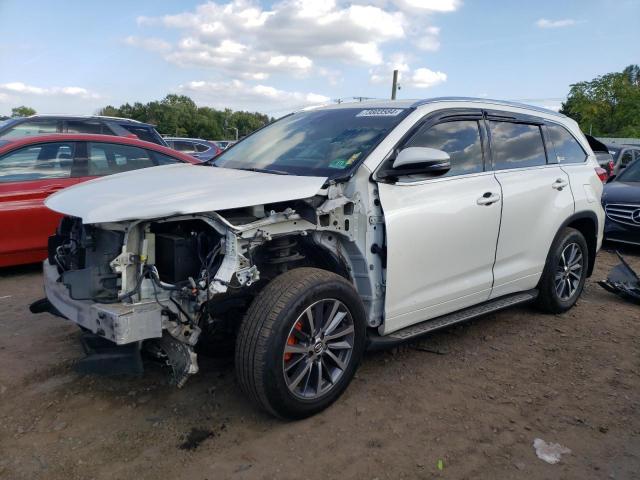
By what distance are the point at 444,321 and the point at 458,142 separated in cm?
127

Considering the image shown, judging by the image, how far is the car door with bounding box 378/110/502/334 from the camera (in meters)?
3.29

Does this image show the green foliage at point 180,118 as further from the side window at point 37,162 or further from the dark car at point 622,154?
the side window at point 37,162

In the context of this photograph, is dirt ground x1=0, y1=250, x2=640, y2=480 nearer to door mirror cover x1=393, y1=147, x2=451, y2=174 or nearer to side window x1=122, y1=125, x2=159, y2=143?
door mirror cover x1=393, y1=147, x2=451, y2=174

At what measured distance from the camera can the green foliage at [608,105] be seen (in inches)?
2083

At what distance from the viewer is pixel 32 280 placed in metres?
5.71

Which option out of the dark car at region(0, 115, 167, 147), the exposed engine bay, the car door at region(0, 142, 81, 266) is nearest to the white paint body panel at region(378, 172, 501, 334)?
the exposed engine bay

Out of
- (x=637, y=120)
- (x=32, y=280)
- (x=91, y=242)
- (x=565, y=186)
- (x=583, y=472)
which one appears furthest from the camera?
(x=637, y=120)

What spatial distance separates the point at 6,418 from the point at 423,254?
264 centimetres

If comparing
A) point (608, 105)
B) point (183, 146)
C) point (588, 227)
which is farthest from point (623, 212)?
point (608, 105)

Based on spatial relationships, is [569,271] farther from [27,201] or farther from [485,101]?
[27,201]

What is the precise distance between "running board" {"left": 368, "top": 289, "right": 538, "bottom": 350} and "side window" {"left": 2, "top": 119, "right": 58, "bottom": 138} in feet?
21.8

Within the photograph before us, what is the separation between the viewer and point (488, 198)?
12.5 ft

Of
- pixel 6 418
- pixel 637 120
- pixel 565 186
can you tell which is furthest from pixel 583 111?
pixel 6 418

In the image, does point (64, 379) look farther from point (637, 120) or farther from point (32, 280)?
point (637, 120)
